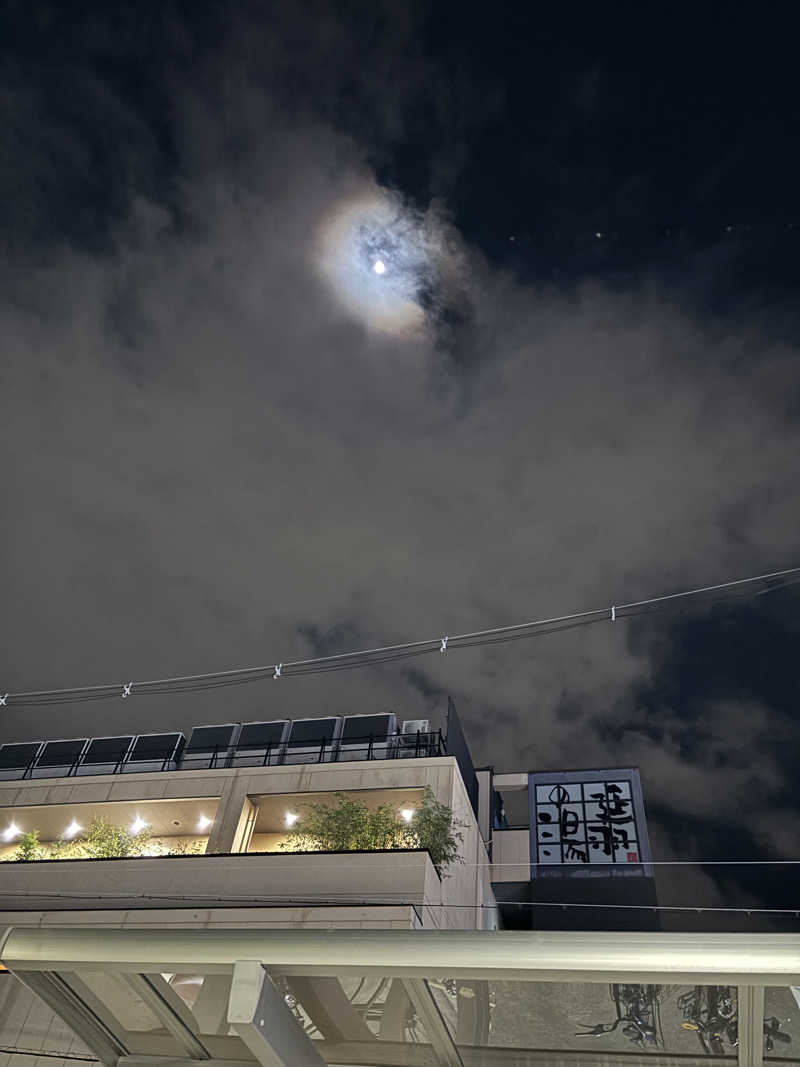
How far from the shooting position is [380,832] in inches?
603

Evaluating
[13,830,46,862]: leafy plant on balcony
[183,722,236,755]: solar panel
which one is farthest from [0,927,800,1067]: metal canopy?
[183,722,236,755]: solar panel

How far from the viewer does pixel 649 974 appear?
3.94 meters

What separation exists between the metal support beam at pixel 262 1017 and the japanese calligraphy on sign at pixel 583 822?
20.0m

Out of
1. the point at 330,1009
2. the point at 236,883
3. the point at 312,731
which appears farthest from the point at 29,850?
the point at 330,1009

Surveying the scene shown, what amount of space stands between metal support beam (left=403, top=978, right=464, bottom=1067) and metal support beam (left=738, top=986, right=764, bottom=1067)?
1.79m

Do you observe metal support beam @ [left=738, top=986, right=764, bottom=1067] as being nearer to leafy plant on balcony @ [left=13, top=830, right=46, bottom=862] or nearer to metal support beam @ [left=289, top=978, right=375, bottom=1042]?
metal support beam @ [left=289, top=978, right=375, bottom=1042]

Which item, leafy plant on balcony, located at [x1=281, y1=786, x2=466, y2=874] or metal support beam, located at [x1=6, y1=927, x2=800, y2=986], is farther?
leafy plant on balcony, located at [x1=281, y1=786, x2=466, y2=874]

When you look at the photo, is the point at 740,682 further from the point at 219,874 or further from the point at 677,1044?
the point at 677,1044

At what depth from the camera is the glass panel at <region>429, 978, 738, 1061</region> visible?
4.10 m

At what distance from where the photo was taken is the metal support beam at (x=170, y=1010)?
15.9 feet

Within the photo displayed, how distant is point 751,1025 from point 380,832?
40.0 feet

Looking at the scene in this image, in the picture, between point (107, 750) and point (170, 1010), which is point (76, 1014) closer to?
point (170, 1010)

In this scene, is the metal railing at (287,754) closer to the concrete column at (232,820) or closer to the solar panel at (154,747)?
the solar panel at (154,747)

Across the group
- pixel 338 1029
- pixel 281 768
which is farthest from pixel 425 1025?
pixel 281 768
